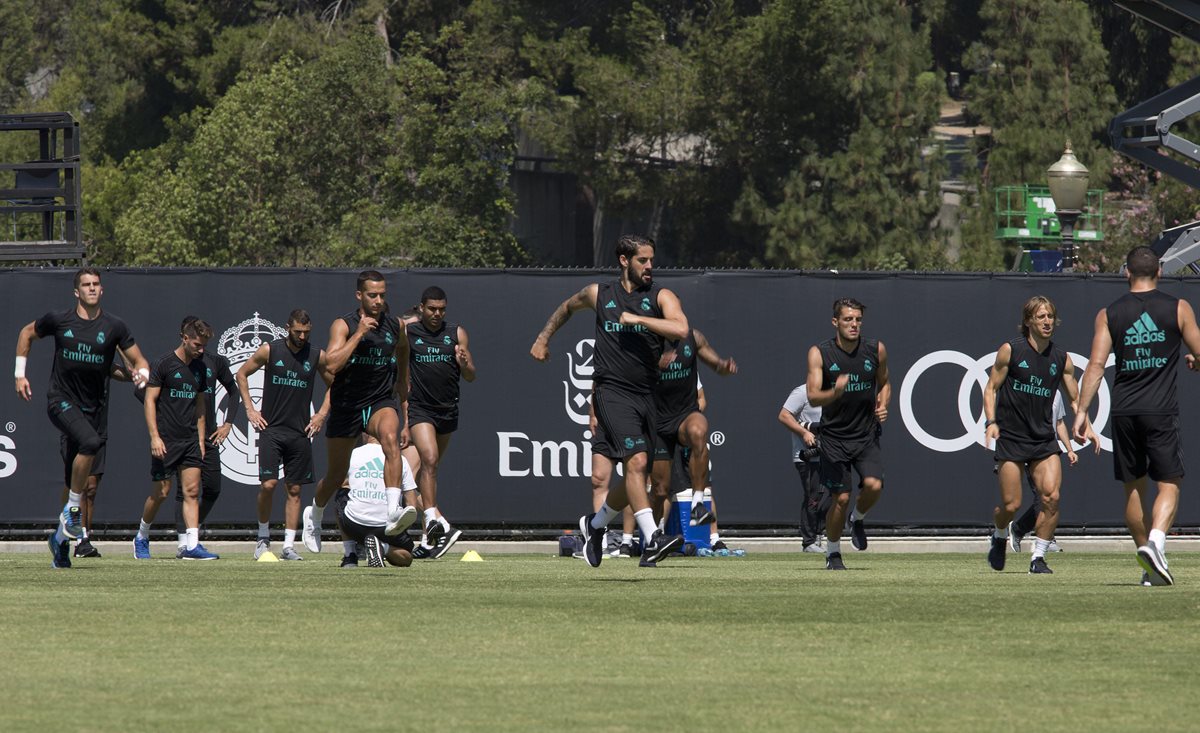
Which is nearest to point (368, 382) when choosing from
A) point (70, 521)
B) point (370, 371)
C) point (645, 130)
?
point (370, 371)

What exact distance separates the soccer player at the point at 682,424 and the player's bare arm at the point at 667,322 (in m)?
2.99

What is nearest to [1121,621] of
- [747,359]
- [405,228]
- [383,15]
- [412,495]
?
[412,495]

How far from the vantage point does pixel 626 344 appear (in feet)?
39.9

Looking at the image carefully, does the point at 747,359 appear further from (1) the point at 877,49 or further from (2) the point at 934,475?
(1) the point at 877,49

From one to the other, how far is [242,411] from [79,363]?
4.83 meters

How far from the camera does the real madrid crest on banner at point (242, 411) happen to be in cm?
1900

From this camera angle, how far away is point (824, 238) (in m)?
54.3

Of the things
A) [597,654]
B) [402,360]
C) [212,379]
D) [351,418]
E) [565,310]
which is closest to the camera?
[597,654]

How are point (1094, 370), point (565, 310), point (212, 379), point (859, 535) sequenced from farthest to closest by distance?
point (212, 379)
point (859, 535)
point (565, 310)
point (1094, 370)

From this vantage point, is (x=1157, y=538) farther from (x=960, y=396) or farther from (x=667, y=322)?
(x=960, y=396)

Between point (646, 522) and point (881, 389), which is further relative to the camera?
point (881, 389)

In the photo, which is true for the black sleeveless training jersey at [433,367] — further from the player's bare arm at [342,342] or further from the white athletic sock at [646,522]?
the white athletic sock at [646,522]

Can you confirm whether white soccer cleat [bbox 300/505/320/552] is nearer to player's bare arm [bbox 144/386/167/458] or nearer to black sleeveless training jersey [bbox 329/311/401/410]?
player's bare arm [bbox 144/386/167/458]

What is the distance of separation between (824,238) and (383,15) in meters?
A: 16.0
